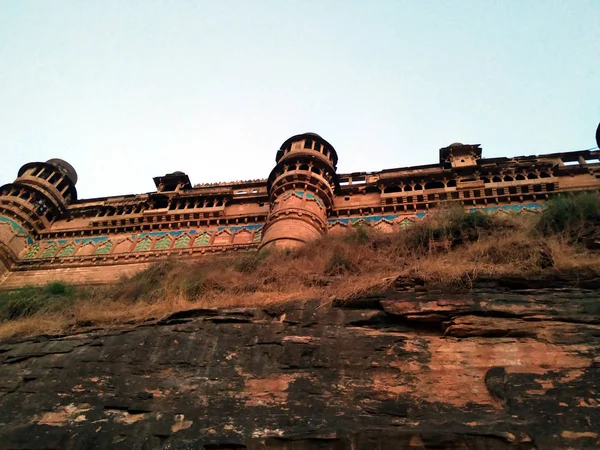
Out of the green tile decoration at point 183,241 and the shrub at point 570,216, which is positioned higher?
the green tile decoration at point 183,241

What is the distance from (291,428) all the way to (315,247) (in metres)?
6.74

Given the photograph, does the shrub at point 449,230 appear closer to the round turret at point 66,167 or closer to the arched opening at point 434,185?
the arched opening at point 434,185

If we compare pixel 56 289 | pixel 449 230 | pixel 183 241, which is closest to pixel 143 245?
pixel 183 241

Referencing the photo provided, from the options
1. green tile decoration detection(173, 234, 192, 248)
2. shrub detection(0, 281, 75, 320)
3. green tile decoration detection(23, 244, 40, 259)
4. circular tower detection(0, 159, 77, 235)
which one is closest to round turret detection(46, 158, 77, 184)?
circular tower detection(0, 159, 77, 235)

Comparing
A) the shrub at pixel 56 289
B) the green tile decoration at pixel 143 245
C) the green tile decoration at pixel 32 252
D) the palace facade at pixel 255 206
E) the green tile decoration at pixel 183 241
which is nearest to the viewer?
the shrub at pixel 56 289

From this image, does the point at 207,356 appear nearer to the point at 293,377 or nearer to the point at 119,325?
the point at 293,377

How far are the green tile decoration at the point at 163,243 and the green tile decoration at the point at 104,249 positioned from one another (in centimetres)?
218

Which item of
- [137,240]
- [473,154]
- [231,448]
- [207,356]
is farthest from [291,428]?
[473,154]

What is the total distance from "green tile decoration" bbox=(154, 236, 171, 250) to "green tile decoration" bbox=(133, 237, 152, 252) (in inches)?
14.9

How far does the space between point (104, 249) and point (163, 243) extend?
2.71 meters

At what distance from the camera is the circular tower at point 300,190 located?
16.1 metres

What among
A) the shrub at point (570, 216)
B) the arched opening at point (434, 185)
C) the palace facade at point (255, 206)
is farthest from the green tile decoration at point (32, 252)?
the shrub at point (570, 216)

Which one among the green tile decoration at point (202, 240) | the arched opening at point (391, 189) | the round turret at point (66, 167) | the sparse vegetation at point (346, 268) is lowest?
the sparse vegetation at point (346, 268)

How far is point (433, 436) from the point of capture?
5102 mm
